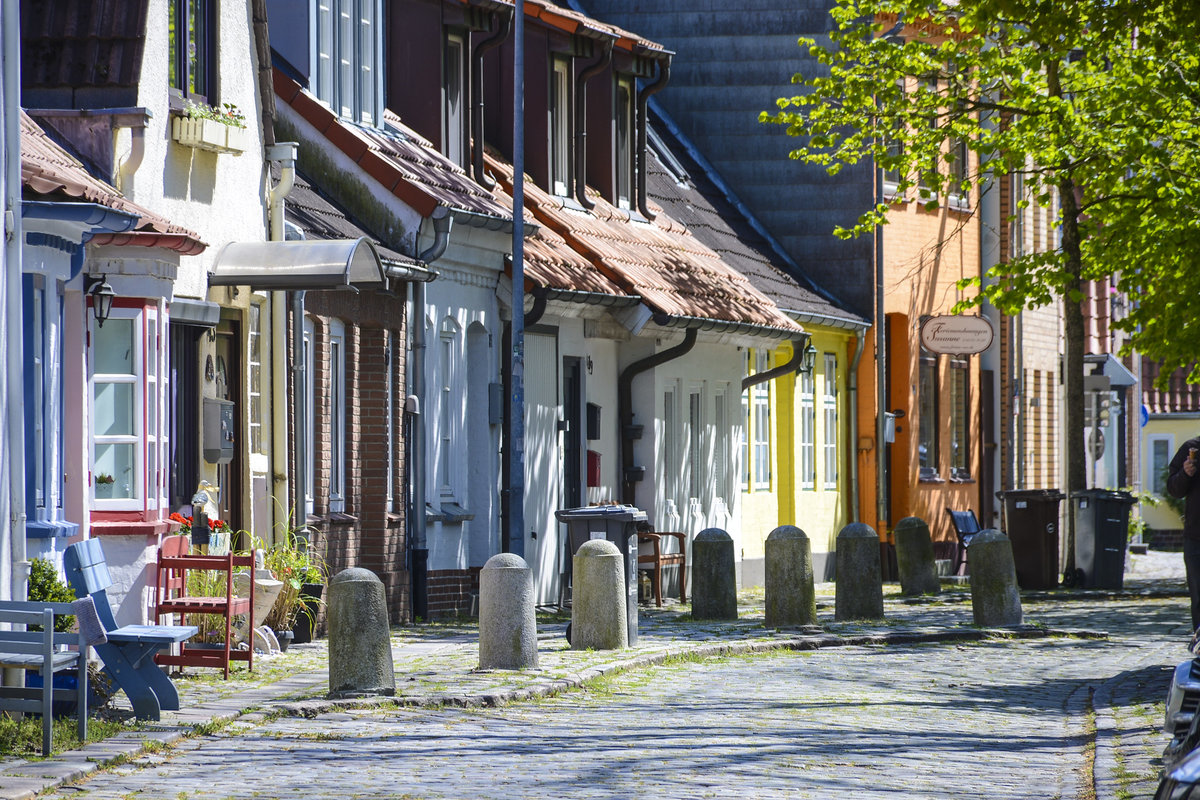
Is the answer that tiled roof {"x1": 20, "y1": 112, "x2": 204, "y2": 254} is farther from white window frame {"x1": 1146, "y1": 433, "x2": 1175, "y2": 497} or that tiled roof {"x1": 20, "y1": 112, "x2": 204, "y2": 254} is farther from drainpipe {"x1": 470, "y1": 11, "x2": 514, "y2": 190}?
white window frame {"x1": 1146, "y1": 433, "x2": 1175, "y2": 497}

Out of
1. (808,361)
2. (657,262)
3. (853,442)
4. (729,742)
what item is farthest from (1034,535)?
(729,742)

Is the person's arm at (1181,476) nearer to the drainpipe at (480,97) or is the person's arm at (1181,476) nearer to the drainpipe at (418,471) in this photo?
the drainpipe at (418,471)

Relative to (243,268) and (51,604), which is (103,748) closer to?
(51,604)

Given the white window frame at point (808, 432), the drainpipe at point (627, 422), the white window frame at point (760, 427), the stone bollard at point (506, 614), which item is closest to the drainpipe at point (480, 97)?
the drainpipe at point (627, 422)

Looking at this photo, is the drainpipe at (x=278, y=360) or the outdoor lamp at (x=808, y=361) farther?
the outdoor lamp at (x=808, y=361)

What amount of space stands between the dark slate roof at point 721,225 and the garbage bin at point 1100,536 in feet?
15.1

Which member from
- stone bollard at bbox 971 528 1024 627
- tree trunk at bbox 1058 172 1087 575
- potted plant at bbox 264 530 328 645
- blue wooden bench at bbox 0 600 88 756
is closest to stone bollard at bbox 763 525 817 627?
stone bollard at bbox 971 528 1024 627

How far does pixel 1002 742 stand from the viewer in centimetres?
1183

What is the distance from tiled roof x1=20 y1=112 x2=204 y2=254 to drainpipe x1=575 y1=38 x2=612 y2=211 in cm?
1027

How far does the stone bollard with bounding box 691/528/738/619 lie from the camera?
19969 millimetres

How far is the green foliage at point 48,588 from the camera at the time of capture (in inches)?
470

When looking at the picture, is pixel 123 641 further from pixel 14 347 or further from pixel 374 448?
pixel 374 448

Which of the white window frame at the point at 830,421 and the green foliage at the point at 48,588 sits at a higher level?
the white window frame at the point at 830,421

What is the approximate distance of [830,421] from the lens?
31.5 meters
